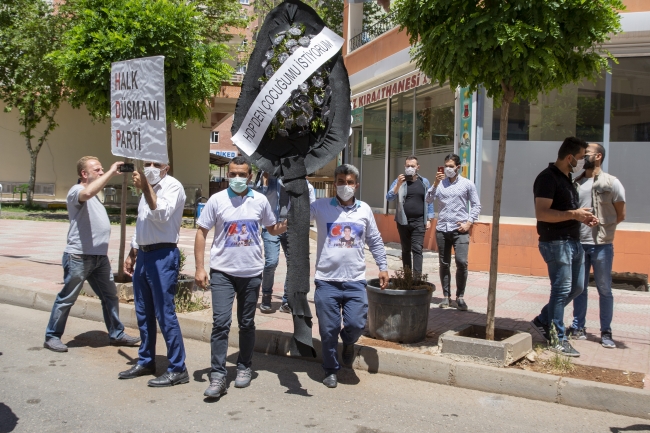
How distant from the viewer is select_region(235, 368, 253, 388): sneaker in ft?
17.3

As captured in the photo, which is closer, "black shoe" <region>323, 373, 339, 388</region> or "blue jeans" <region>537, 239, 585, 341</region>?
"black shoe" <region>323, 373, 339, 388</region>

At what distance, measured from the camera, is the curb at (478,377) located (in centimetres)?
496

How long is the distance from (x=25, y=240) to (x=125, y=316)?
28.8 feet

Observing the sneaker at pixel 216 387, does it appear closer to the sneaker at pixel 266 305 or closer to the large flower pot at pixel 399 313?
the large flower pot at pixel 399 313

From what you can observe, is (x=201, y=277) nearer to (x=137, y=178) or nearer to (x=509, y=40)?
(x=137, y=178)

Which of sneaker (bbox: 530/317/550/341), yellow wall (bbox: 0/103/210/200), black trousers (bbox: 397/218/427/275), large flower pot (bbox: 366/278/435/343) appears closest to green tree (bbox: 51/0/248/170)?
black trousers (bbox: 397/218/427/275)

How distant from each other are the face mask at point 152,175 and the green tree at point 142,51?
4.63m

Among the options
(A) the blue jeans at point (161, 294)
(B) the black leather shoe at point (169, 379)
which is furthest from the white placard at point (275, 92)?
(B) the black leather shoe at point (169, 379)

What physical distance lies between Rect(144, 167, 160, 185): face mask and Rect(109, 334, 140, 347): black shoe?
209 centimetres

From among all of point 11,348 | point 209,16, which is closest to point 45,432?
point 11,348

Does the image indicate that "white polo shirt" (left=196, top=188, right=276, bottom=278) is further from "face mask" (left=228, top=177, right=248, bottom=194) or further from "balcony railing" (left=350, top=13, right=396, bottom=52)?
"balcony railing" (left=350, top=13, right=396, bottom=52)

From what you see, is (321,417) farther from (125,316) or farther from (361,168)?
(361,168)

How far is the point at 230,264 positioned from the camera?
5.18m

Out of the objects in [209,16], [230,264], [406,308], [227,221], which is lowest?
[406,308]
